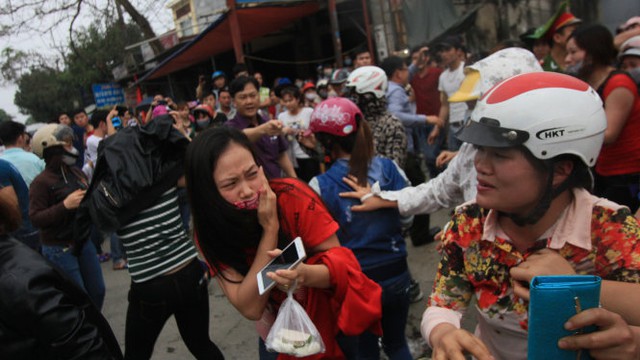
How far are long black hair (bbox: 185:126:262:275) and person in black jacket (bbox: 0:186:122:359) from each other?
1.72 ft

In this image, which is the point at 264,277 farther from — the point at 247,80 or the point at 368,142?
the point at 247,80

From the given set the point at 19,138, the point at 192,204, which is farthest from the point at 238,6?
the point at 192,204

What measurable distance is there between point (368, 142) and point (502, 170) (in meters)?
1.33

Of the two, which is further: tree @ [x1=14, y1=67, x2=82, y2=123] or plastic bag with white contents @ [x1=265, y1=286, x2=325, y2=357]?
tree @ [x1=14, y1=67, x2=82, y2=123]

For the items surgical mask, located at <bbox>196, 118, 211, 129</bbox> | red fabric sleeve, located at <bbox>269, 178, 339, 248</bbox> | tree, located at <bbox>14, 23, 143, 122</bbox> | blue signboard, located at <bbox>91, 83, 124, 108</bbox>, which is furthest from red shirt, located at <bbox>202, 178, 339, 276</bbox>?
blue signboard, located at <bbox>91, 83, 124, 108</bbox>

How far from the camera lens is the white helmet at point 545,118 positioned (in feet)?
4.21

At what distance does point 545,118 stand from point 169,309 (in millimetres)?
2233

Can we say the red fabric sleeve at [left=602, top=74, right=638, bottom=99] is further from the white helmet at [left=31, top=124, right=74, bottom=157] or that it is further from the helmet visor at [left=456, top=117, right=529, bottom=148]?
the white helmet at [left=31, top=124, right=74, bottom=157]

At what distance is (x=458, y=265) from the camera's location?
1.46 metres

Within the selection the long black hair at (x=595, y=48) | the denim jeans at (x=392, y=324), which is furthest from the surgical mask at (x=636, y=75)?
the denim jeans at (x=392, y=324)

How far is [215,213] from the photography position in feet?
5.77

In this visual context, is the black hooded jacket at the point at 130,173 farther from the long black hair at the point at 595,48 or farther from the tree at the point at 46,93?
the tree at the point at 46,93

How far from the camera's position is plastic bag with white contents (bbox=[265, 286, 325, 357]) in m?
1.62

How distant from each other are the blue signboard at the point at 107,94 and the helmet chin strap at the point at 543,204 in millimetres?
25113
